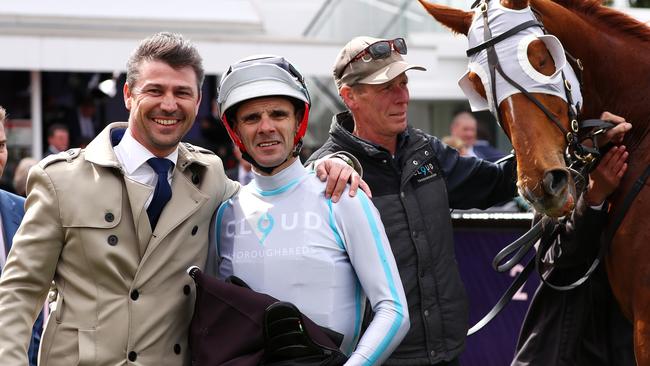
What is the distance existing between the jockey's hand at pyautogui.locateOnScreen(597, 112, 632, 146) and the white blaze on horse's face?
12 cm

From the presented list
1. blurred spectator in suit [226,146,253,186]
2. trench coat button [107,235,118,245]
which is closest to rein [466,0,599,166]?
trench coat button [107,235,118,245]

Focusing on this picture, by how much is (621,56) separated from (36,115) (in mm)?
9077

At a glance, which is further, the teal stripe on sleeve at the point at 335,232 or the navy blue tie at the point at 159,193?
the navy blue tie at the point at 159,193

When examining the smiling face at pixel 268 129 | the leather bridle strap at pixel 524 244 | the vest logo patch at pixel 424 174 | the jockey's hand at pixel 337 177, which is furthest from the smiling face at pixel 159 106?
the leather bridle strap at pixel 524 244

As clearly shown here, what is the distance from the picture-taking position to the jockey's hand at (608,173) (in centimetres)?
325

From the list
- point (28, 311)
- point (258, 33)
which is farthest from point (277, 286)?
point (258, 33)

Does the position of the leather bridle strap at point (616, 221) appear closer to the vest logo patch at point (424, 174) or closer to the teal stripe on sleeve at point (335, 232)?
the vest logo patch at point (424, 174)

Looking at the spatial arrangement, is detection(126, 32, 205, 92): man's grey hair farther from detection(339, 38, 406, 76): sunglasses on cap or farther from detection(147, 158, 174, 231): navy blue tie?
detection(339, 38, 406, 76): sunglasses on cap

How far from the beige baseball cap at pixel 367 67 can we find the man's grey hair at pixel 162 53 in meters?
0.83

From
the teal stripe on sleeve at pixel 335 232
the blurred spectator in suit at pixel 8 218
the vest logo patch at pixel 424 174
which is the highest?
the vest logo patch at pixel 424 174

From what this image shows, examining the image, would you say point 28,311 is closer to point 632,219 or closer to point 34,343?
point 34,343

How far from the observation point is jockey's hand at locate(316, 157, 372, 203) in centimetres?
288

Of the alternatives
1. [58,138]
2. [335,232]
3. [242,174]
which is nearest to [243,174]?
[242,174]

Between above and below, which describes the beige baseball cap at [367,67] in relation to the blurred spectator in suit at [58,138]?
above
